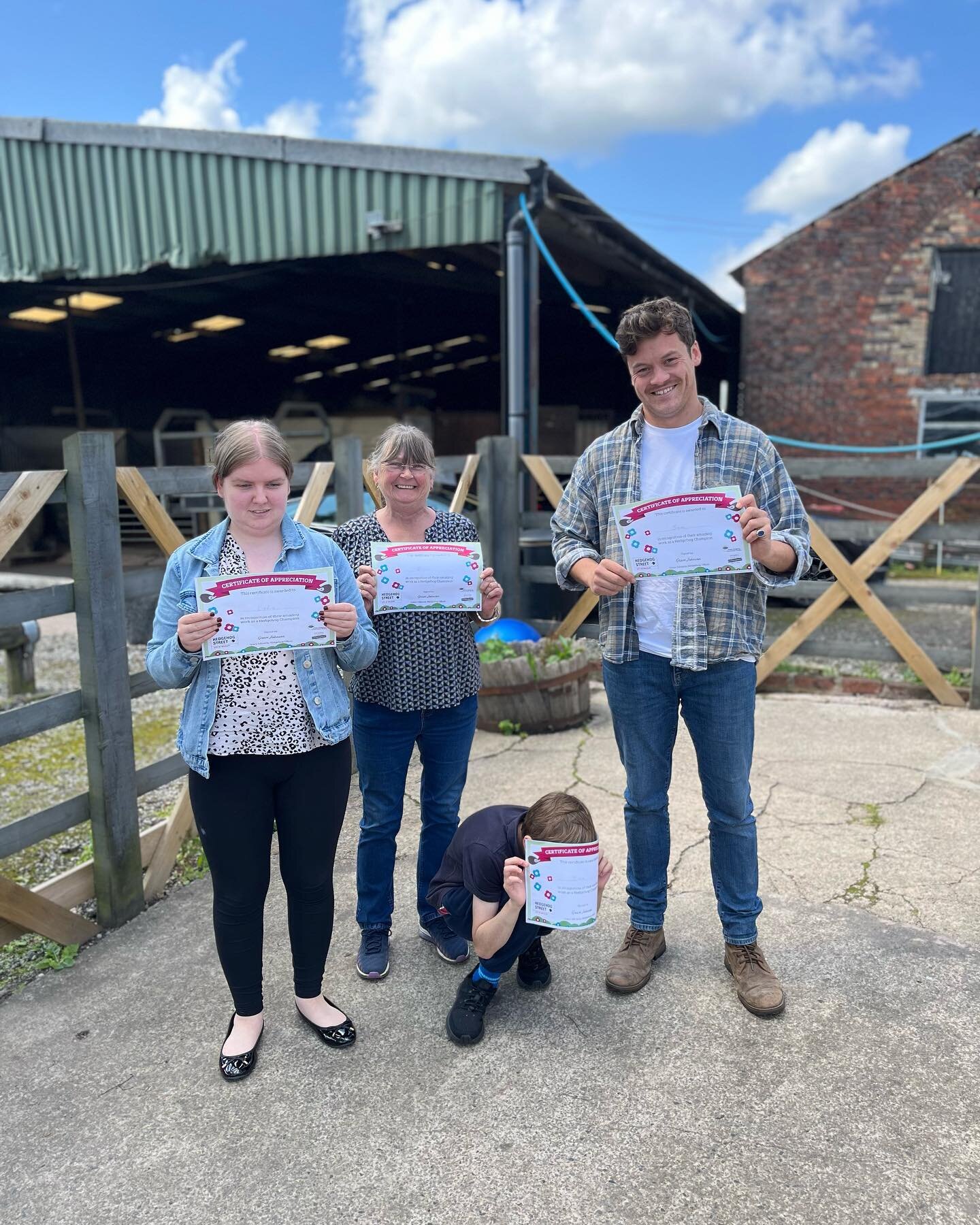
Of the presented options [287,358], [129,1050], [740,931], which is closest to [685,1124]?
[740,931]

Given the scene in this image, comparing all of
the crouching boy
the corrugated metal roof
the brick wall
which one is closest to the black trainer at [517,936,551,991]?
the crouching boy

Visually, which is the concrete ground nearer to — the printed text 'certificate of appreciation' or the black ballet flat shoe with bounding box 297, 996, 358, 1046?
the black ballet flat shoe with bounding box 297, 996, 358, 1046

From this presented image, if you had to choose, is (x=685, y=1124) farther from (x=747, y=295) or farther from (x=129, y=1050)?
(x=747, y=295)

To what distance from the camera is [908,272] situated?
44.6ft

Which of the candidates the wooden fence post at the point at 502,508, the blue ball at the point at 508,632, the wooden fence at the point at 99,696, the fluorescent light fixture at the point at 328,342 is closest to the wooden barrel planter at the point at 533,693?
the blue ball at the point at 508,632

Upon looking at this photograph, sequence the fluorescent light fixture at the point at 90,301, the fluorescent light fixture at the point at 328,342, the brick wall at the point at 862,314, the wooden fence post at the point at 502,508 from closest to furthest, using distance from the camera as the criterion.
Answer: the wooden fence post at the point at 502,508 < the brick wall at the point at 862,314 < the fluorescent light fixture at the point at 90,301 < the fluorescent light fixture at the point at 328,342

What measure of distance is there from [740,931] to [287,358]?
19.4 meters

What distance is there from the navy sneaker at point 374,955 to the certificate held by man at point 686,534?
57.8 inches

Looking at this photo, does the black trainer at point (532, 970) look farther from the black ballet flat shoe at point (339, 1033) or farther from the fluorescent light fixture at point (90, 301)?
the fluorescent light fixture at point (90, 301)

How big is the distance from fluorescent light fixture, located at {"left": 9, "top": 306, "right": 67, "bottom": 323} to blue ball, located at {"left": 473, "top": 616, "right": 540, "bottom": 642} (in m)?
12.0

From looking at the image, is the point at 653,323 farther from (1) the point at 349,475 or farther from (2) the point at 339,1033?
(1) the point at 349,475

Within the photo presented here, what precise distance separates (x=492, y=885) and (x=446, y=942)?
623 millimetres

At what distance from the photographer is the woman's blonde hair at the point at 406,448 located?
A: 265cm

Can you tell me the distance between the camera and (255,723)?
89.4 inches
